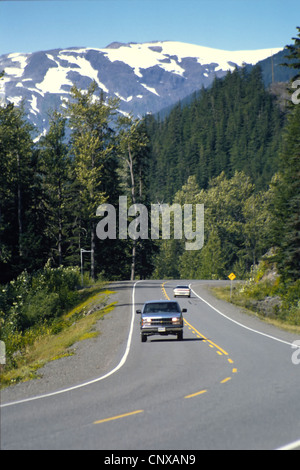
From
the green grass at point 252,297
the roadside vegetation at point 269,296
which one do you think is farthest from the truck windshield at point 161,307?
the green grass at point 252,297

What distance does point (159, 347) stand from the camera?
2484 cm

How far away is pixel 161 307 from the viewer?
2742 cm

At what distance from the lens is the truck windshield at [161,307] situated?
27.2m

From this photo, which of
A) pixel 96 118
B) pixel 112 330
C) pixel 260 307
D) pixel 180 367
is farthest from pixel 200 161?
pixel 180 367

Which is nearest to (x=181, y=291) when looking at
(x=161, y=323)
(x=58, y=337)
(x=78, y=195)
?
(x=78, y=195)

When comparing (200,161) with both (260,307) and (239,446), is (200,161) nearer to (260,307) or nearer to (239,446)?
(260,307)

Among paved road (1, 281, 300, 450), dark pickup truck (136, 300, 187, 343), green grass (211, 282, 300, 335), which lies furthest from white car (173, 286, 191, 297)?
paved road (1, 281, 300, 450)

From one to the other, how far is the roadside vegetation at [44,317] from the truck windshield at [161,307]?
4.04 meters

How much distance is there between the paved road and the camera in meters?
10.0

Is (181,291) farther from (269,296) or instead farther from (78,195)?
(78,195)

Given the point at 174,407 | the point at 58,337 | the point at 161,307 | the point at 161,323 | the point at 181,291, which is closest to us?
the point at 174,407

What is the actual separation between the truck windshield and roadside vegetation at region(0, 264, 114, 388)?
13.3 feet

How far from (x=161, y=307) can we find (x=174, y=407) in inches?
584

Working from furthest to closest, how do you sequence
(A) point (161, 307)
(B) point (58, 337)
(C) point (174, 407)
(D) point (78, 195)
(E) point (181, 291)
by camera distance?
(D) point (78, 195) < (E) point (181, 291) < (B) point (58, 337) < (A) point (161, 307) < (C) point (174, 407)
